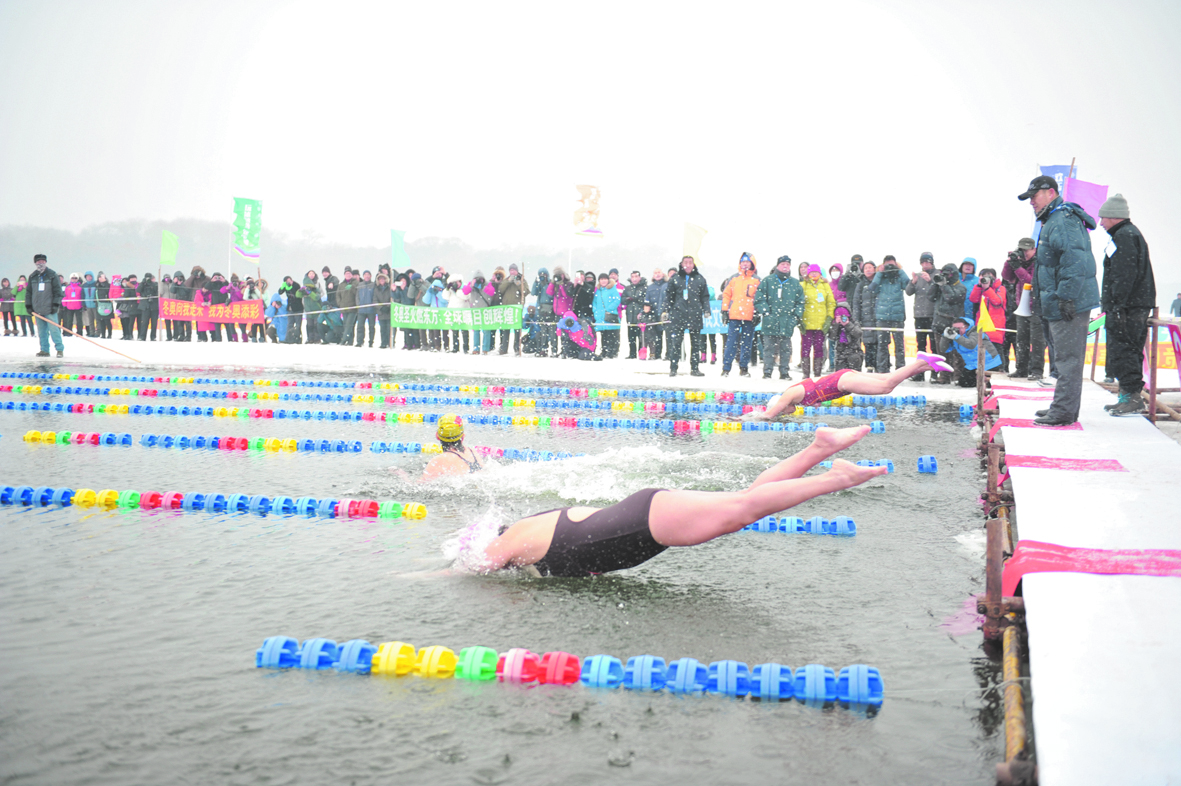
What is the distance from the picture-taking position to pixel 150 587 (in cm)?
483

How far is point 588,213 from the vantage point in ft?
72.1

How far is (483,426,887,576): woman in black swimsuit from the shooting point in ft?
13.6

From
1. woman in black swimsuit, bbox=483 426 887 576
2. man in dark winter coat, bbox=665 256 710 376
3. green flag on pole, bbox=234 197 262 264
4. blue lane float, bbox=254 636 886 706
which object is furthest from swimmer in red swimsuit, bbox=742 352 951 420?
green flag on pole, bbox=234 197 262 264

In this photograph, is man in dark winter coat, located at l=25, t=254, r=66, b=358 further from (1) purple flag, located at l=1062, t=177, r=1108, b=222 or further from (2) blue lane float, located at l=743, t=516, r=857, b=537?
(1) purple flag, located at l=1062, t=177, r=1108, b=222

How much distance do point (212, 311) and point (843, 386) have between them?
2254 centimetres

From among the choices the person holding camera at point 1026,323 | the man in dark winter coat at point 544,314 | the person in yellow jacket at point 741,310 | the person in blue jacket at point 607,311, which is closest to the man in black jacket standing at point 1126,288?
the person holding camera at point 1026,323

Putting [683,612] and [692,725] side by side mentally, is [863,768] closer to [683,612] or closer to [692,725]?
[692,725]

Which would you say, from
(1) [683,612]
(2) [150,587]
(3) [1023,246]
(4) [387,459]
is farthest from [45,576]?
(3) [1023,246]

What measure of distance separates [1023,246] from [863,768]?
1141 centimetres

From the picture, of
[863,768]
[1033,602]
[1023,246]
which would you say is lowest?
[863,768]

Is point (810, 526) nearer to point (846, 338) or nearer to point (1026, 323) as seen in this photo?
point (1026, 323)

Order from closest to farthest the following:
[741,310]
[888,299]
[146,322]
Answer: [888,299] < [741,310] < [146,322]

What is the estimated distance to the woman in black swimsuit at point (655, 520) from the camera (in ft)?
13.6

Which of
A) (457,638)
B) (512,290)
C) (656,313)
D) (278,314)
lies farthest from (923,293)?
(278,314)
